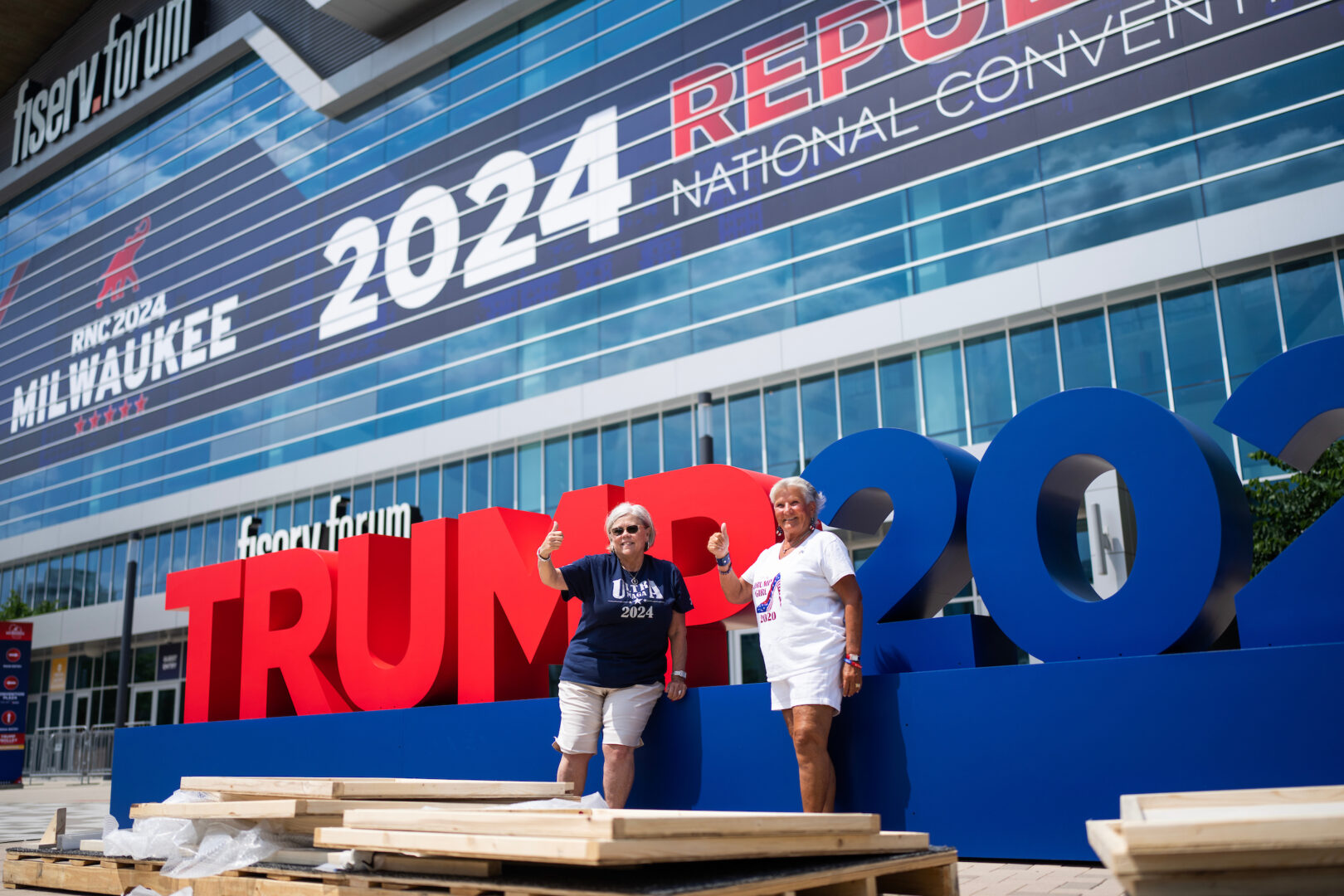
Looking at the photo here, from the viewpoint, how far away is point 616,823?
3.04 m

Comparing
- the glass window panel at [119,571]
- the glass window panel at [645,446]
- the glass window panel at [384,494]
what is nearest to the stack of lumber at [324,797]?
the glass window panel at [645,446]

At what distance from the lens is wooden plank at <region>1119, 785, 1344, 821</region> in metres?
3.26

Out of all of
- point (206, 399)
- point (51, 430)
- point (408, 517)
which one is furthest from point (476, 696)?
point (51, 430)

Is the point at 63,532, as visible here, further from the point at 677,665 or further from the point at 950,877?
the point at 950,877

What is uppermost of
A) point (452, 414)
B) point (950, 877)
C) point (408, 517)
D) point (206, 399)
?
point (206, 399)

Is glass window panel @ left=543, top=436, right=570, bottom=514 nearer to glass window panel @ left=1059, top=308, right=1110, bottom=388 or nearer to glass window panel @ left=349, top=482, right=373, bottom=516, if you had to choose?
glass window panel @ left=349, top=482, right=373, bottom=516

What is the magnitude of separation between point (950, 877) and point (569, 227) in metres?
21.9

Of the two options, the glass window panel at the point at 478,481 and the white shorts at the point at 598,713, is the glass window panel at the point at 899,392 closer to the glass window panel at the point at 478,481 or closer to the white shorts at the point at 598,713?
the glass window panel at the point at 478,481

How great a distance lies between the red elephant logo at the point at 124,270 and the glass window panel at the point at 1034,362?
29.9 metres

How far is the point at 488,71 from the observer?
27250mm

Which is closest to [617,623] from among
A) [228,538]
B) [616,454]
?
[616,454]

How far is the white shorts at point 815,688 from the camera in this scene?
5.33 m

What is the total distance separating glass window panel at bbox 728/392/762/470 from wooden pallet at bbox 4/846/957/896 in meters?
16.7

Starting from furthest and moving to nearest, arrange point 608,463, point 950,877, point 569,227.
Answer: point 569,227
point 608,463
point 950,877
